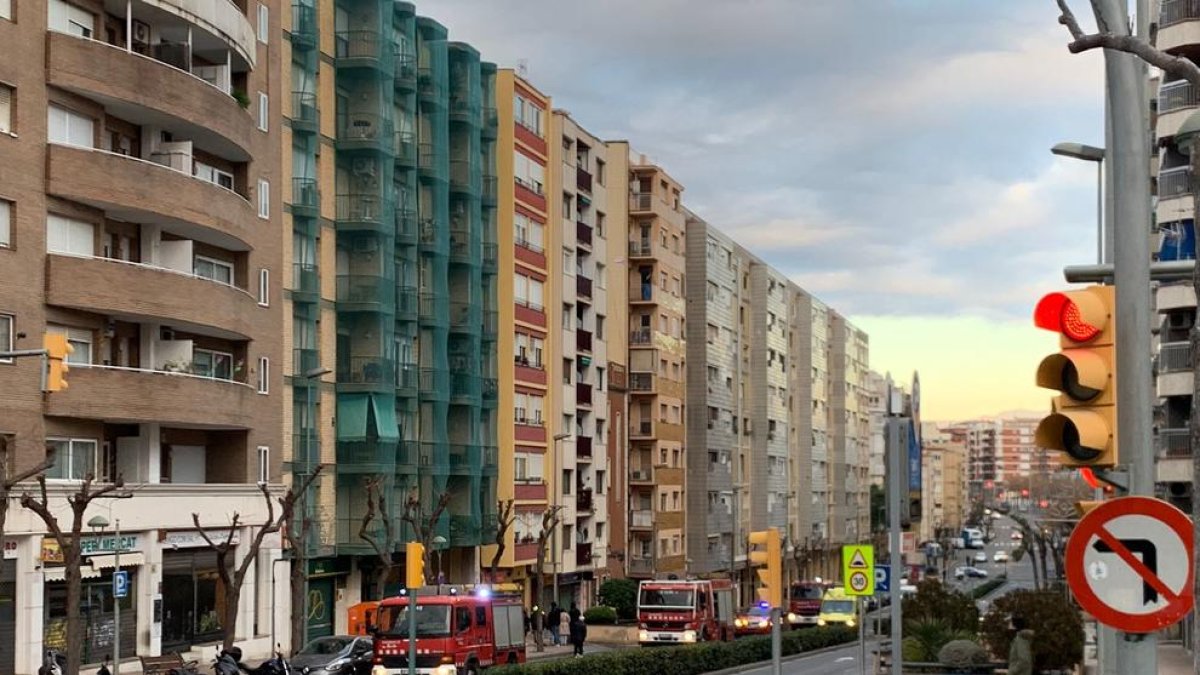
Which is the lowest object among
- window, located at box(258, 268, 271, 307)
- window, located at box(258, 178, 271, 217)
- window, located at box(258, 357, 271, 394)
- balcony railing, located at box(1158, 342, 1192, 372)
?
window, located at box(258, 357, 271, 394)

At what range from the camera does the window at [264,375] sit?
178 feet

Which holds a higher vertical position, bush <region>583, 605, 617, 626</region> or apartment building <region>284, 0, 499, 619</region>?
apartment building <region>284, 0, 499, 619</region>

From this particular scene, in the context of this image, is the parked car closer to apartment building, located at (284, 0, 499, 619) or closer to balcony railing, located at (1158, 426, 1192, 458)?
apartment building, located at (284, 0, 499, 619)

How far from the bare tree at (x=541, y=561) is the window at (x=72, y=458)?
74.5 feet

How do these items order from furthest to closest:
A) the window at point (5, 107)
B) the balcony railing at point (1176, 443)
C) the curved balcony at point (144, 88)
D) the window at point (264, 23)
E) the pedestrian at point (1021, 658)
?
the balcony railing at point (1176, 443), the window at point (264, 23), the curved balcony at point (144, 88), the window at point (5, 107), the pedestrian at point (1021, 658)

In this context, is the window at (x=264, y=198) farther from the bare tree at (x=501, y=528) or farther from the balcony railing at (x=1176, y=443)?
the balcony railing at (x=1176, y=443)

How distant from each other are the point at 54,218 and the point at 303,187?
16.1m

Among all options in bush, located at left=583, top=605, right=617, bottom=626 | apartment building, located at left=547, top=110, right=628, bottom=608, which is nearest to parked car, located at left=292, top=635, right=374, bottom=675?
bush, located at left=583, top=605, right=617, bottom=626

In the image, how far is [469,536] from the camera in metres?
70.6

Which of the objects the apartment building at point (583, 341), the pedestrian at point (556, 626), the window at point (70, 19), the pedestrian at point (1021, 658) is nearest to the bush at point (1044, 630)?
the pedestrian at point (1021, 658)

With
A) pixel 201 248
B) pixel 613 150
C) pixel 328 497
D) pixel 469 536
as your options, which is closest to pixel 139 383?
pixel 201 248

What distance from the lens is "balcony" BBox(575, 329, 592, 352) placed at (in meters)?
88.6

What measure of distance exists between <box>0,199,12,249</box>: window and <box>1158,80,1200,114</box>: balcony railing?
34.7 meters

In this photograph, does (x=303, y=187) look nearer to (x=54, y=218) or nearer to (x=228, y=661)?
(x=54, y=218)
